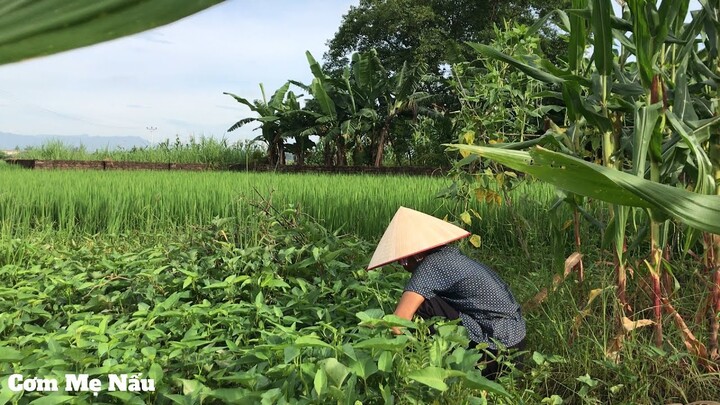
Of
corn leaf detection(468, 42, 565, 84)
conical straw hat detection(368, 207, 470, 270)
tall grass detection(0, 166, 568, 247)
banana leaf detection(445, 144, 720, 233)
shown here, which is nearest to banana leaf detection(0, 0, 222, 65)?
banana leaf detection(445, 144, 720, 233)

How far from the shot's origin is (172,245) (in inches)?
104

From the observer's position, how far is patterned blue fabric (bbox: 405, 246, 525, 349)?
1.69 m

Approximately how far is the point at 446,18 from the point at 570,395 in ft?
52.7

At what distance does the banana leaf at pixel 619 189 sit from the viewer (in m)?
0.75

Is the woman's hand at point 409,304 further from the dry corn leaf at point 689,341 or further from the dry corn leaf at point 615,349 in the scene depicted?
the dry corn leaf at point 689,341

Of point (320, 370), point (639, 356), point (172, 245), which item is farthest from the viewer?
point (172, 245)

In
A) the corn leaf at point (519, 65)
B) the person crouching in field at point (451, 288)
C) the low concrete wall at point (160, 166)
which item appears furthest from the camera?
the low concrete wall at point (160, 166)

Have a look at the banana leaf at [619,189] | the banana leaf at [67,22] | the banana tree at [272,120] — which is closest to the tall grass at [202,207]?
the banana leaf at [619,189]

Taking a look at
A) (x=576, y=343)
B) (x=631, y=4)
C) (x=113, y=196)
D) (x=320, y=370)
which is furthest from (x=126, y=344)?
(x=113, y=196)

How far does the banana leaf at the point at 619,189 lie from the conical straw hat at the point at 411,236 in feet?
3.14

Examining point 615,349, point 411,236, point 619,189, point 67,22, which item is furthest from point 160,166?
point 67,22

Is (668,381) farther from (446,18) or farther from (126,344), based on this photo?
(446,18)

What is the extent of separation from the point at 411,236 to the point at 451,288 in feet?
0.65

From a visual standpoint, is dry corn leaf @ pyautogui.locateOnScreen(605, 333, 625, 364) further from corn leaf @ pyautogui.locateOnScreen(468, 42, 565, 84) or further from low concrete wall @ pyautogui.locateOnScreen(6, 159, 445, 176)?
low concrete wall @ pyautogui.locateOnScreen(6, 159, 445, 176)
